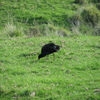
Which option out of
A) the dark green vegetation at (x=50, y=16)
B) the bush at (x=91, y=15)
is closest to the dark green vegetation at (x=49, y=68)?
the dark green vegetation at (x=50, y=16)

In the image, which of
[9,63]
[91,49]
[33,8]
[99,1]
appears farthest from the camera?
[99,1]

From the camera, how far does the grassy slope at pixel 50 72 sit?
8.11 metres

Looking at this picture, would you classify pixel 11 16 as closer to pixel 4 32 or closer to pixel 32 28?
pixel 32 28

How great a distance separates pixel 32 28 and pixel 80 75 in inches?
507

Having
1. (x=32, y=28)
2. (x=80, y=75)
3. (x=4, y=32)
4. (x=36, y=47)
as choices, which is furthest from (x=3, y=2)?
(x=80, y=75)

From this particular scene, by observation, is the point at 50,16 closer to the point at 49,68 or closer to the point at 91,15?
the point at 91,15

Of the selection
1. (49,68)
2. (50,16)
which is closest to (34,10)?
(50,16)

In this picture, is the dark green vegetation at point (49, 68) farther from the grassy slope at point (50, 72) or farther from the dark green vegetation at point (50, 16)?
the dark green vegetation at point (50, 16)

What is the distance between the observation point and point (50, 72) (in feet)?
32.9

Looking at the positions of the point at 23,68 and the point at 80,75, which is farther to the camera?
the point at 23,68

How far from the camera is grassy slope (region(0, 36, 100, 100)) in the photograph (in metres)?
8.11

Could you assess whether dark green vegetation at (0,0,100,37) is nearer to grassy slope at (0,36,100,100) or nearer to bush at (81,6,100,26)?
bush at (81,6,100,26)

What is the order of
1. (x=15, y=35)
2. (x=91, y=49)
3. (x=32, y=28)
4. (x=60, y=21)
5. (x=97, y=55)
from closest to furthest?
(x=97, y=55)
(x=91, y=49)
(x=15, y=35)
(x=32, y=28)
(x=60, y=21)

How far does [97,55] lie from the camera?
12344 millimetres
